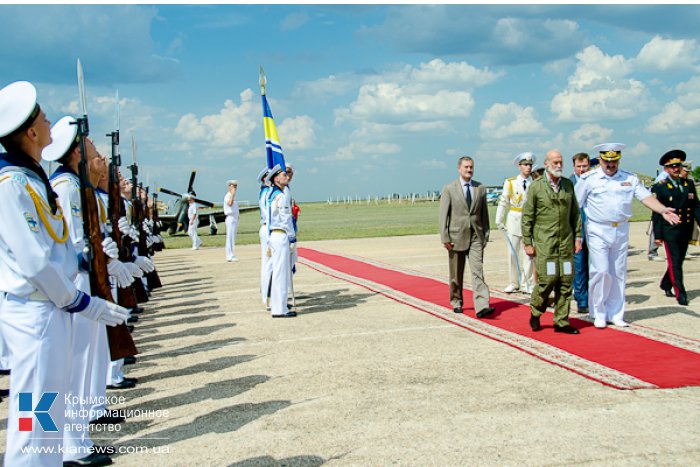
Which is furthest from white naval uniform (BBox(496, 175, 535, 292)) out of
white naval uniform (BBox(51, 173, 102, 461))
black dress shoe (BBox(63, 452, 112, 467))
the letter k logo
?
the letter k logo

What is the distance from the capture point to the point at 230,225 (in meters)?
19.8

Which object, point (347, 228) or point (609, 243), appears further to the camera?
point (347, 228)

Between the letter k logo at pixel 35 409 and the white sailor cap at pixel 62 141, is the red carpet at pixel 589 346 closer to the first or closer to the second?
the letter k logo at pixel 35 409

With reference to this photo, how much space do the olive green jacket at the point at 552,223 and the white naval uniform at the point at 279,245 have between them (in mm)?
3640

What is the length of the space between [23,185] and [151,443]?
7.13ft

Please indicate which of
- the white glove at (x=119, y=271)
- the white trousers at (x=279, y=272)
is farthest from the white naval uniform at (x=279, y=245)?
the white glove at (x=119, y=271)

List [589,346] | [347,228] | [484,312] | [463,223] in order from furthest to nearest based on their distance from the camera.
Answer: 1. [347,228]
2. [463,223]
3. [484,312]
4. [589,346]

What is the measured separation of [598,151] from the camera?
818 cm

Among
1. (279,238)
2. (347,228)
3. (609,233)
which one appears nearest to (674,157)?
(609,233)

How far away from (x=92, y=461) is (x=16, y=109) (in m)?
2.28

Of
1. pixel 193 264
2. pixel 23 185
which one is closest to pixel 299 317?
pixel 23 185

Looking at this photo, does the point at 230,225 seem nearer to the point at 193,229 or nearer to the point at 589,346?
the point at 193,229

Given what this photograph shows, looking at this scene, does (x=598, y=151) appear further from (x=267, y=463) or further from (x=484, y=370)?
(x=267, y=463)

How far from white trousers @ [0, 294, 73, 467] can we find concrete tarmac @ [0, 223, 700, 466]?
1.03 metres
